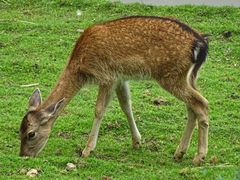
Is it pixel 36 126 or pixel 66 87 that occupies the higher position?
pixel 66 87

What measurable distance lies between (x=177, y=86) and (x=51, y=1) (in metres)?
7.32

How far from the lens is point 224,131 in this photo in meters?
9.66

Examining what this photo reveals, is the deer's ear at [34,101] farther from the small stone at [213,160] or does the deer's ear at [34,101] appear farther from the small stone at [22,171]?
the small stone at [213,160]

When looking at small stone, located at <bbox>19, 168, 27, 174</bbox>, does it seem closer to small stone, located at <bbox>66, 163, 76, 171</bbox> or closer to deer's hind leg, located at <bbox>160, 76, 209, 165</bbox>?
small stone, located at <bbox>66, 163, 76, 171</bbox>

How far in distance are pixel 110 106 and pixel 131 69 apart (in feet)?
6.28

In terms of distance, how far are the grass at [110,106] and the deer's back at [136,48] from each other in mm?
949

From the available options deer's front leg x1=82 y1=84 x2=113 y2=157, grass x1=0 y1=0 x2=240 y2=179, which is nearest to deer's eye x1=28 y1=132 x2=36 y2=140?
grass x1=0 y1=0 x2=240 y2=179

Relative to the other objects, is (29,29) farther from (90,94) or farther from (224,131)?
(224,131)

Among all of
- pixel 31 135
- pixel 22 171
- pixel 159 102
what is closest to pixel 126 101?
pixel 31 135

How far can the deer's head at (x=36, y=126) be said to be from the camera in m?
8.52

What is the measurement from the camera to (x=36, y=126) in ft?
28.2

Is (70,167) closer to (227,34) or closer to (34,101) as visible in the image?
(34,101)

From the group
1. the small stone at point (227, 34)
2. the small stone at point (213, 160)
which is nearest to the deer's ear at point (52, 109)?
the small stone at point (213, 160)

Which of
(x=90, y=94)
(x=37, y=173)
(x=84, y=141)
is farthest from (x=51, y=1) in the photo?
(x=37, y=173)
